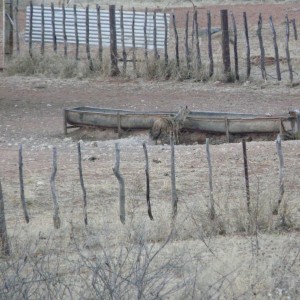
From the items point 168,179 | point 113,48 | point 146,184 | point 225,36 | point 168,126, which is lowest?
point 168,179

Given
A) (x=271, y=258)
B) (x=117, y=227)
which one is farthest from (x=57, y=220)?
(x=271, y=258)

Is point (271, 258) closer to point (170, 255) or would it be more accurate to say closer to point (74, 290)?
point (170, 255)

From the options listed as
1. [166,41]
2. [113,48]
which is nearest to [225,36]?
[166,41]

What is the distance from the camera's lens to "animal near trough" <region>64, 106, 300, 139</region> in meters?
12.0

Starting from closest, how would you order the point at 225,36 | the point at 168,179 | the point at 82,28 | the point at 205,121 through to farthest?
1. the point at 168,179
2. the point at 205,121
3. the point at 225,36
4. the point at 82,28

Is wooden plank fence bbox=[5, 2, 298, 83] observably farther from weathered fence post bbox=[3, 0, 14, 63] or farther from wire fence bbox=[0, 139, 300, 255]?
wire fence bbox=[0, 139, 300, 255]

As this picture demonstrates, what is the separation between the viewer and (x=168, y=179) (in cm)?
1022

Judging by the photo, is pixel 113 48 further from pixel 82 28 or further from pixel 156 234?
pixel 156 234

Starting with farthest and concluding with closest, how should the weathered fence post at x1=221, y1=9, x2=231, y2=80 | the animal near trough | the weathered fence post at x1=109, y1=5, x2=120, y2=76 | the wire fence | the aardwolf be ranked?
the weathered fence post at x1=109, y1=5, x2=120, y2=76, the weathered fence post at x1=221, y1=9, x2=231, y2=80, the aardwolf, the animal near trough, the wire fence

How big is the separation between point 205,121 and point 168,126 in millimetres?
511

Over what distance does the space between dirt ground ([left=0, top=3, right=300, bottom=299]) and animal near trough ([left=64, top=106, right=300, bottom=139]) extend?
263 mm

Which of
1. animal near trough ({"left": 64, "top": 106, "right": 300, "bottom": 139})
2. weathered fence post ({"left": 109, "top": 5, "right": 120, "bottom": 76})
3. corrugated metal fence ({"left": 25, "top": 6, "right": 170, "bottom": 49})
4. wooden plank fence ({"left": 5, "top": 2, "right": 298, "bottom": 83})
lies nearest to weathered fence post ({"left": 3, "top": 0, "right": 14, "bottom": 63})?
wooden plank fence ({"left": 5, "top": 2, "right": 298, "bottom": 83})

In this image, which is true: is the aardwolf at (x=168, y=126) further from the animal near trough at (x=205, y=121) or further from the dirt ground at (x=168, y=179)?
the dirt ground at (x=168, y=179)

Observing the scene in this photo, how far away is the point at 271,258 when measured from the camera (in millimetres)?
7445
